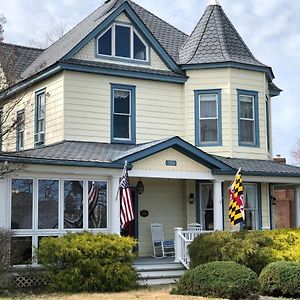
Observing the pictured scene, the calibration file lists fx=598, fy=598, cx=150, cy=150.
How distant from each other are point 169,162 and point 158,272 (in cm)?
325

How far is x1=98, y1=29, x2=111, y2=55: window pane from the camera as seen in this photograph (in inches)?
784

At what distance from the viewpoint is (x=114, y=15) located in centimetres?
1988

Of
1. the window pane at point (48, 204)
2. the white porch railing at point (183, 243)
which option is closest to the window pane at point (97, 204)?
the window pane at point (48, 204)

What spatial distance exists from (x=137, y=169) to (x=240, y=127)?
5223 millimetres

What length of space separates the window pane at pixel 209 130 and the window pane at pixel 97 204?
5117 millimetres

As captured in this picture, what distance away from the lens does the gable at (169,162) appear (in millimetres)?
17469

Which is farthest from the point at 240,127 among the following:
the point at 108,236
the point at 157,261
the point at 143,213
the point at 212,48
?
the point at 108,236

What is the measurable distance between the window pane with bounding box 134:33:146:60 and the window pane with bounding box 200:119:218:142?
10.1ft

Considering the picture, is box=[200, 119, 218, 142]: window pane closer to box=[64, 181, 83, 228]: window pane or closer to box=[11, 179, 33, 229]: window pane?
box=[64, 181, 83, 228]: window pane

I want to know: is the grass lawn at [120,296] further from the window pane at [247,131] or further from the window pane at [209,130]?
the window pane at [247,131]

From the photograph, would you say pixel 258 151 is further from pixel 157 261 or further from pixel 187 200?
pixel 157 261

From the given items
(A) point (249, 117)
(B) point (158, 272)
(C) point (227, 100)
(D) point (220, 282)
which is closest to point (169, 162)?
(B) point (158, 272)

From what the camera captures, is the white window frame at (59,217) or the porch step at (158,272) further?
the porch step at (158,272)

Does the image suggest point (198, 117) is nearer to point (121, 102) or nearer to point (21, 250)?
point (121, 102)
